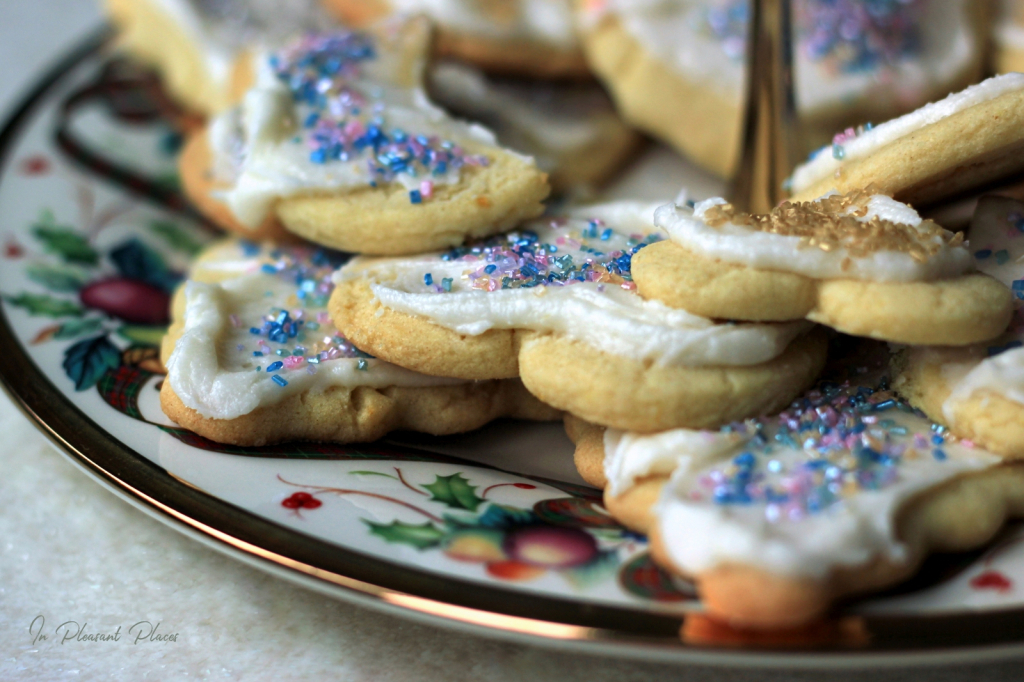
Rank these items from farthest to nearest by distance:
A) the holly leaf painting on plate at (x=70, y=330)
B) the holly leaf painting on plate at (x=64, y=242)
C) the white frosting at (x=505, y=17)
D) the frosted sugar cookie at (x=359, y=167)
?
the white frosting at (x=505, y=17), the holly leaf painting on plate at (x=64, y=242), the holly leaf painting on plate at (x=70, y=330), the frosted sugar cookie at (x=359, y=167)

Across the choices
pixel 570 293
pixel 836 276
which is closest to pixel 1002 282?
pixel 836 276

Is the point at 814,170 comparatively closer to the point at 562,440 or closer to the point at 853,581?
the point at 562,440

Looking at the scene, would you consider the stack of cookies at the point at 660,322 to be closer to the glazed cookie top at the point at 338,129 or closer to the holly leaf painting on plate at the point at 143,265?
the glazed cookie top at the point at 338,129

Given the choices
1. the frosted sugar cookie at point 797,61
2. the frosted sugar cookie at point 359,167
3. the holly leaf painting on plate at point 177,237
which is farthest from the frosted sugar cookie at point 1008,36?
the holly leaf painting on plate at point 177,237

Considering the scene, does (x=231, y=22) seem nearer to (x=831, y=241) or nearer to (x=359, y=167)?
(x=359, y=167)

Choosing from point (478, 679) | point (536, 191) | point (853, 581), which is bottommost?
point (478, 679)

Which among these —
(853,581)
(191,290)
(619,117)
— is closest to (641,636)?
(853,581)

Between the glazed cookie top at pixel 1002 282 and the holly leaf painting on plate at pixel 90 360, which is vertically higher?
the glazed cookie top at pixel 1002 282
